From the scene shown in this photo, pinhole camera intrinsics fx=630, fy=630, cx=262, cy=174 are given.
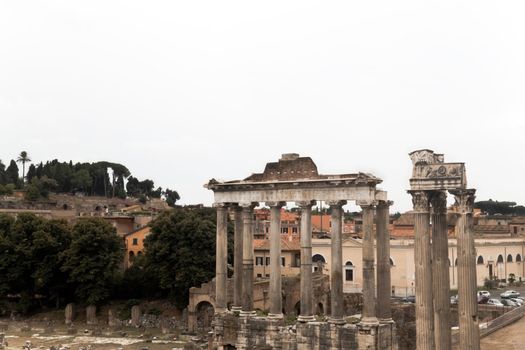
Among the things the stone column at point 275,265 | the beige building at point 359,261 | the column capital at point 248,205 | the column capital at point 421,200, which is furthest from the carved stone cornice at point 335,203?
the beige building at point 359,261

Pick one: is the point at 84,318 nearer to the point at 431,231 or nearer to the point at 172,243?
the point at 172,243

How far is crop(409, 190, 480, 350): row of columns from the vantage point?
1603cm

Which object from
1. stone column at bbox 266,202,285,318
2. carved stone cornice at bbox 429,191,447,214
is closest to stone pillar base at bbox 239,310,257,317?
stone column at bbox 266,202,285,318

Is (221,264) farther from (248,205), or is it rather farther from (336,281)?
(336,281)

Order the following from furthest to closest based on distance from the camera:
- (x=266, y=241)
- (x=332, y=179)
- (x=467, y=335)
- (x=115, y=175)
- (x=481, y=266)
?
(x=115, y=175)
(x=481, y=266)
(x=266, y=241)
(x=332, y=179)
(x=467, y=335)

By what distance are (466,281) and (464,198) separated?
2121mm

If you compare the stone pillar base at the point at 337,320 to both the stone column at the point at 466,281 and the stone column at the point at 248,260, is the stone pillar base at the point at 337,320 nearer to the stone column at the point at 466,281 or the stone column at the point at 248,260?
the stone column at the point at 248,260

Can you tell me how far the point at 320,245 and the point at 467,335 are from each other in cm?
3985

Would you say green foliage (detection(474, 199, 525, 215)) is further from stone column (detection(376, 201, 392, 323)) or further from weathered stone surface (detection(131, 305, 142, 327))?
stone column (detection(376, 201, 392, 323))

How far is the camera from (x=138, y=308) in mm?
48250

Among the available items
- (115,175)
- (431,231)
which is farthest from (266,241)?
(115,175)

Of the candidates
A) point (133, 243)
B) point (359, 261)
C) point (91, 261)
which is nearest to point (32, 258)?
point (91, 261)

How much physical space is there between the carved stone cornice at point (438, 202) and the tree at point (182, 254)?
31.2 meters

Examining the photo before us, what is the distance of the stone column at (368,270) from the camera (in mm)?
25656
